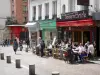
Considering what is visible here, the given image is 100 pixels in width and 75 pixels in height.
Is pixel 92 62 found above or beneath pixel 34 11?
beneath

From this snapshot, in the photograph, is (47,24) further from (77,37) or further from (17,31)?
(17,31)

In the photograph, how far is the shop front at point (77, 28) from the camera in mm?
25295

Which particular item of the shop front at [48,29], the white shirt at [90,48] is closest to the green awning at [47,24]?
the shop front at [48,29]

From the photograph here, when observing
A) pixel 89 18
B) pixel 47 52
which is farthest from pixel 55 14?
pixel 89 18

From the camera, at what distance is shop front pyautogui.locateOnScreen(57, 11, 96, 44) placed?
996 inches

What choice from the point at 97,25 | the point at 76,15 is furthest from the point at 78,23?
the point at 97,25

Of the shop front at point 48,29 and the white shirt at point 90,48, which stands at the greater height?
the shop front at point 48,29

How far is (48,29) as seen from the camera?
114 feet

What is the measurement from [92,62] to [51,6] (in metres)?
13.2

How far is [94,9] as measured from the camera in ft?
82.8

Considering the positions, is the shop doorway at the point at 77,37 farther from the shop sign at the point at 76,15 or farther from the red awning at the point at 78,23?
the shop sign at the point at 76,15

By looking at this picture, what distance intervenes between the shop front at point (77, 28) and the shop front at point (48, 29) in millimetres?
1016

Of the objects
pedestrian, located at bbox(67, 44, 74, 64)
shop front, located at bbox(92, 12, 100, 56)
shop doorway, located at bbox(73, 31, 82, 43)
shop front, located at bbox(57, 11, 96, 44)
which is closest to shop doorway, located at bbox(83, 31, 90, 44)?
shop front, located at bbox(57, 11, 96, 44)

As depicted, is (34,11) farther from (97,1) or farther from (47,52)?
(97,1)
